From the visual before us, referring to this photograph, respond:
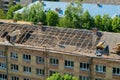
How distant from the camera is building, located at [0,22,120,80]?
2217 inches

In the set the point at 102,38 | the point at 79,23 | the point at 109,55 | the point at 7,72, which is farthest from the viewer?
the point at 79,23

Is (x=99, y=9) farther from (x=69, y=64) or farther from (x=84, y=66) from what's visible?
→ (x=84, y=66)

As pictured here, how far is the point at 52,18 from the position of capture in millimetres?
101250

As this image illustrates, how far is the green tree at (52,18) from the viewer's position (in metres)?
101

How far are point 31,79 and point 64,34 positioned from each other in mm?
10721

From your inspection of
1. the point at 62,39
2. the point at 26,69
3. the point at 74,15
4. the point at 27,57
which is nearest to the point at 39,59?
the point at 27,57

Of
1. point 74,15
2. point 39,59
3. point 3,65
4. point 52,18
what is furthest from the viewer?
point 52,18

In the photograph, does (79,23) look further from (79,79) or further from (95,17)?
(79,79)

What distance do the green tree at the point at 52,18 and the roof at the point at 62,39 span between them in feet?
109

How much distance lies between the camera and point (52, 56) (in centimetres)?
5950

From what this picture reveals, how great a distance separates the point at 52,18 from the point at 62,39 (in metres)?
39.5

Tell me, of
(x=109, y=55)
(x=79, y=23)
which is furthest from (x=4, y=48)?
(x=79, y=23)

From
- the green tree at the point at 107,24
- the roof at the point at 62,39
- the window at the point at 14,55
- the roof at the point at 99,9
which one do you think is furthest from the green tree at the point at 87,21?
the window at the point at 14,55

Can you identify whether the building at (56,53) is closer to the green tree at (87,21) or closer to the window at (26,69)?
the window at (26,69)
